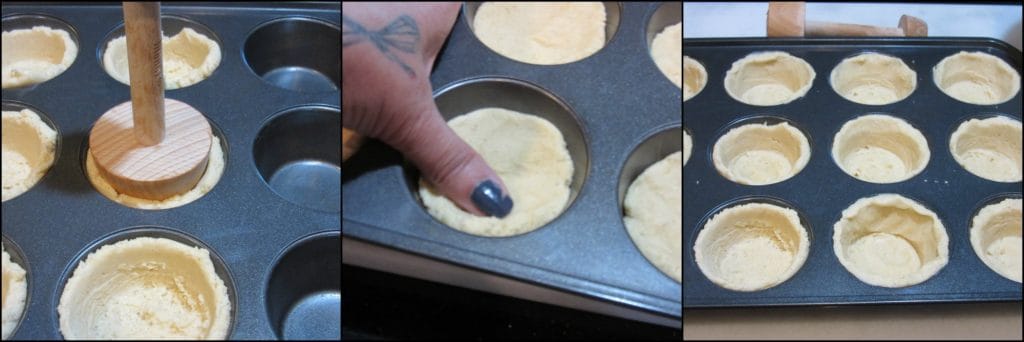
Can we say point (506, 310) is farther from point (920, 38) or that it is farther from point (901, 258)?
point (920, 38)

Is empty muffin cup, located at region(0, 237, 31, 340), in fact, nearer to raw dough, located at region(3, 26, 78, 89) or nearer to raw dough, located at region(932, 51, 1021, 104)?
raw dough, located at region(3, 26, 78, 89)

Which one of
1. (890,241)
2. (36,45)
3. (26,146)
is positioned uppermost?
(36,45)

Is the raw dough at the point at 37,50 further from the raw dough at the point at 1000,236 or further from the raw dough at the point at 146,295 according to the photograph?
the raw dough at the point at 1000,236

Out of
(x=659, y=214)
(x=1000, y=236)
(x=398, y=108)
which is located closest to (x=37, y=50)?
(x=398, y=108)

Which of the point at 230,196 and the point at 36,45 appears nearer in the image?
the point at 230,196

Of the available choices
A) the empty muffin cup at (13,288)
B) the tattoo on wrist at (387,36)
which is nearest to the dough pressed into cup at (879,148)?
the tattoo on wrist at (387,36)

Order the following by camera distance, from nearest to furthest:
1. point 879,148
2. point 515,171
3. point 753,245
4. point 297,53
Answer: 1. point 515,171
2. point 753,245
3. point 879,148
4. point 297,53

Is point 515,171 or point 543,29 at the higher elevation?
point 543,29

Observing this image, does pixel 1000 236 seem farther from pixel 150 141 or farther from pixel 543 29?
pixel 150 141
